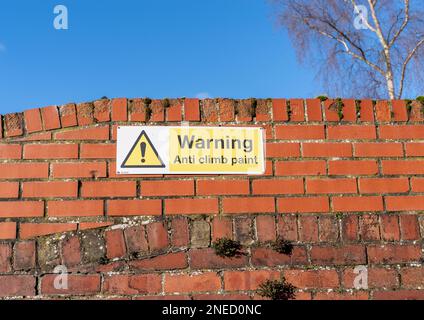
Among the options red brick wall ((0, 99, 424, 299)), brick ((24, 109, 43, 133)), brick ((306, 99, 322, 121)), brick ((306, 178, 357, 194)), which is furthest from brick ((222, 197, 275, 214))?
brick ((24, 109, 43, 133))

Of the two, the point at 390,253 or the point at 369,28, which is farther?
the point at 369,28

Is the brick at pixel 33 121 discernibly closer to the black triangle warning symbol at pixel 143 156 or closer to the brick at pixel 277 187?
the black triangle warning symbol at pixel 143 156

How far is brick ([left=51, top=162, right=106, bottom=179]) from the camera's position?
247 centimetres

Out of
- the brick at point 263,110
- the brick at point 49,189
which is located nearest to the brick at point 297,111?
the brick at point 263,110

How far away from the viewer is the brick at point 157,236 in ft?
7.86

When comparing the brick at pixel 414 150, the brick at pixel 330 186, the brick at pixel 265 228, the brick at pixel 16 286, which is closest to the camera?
the brick at pixel 16 286

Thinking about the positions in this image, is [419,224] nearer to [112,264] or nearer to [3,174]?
[112,264]

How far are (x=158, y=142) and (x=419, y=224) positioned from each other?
5.12ft

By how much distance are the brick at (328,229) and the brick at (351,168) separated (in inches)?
10.7

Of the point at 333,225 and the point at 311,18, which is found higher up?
the point at 311,18

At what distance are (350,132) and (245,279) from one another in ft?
3.48
